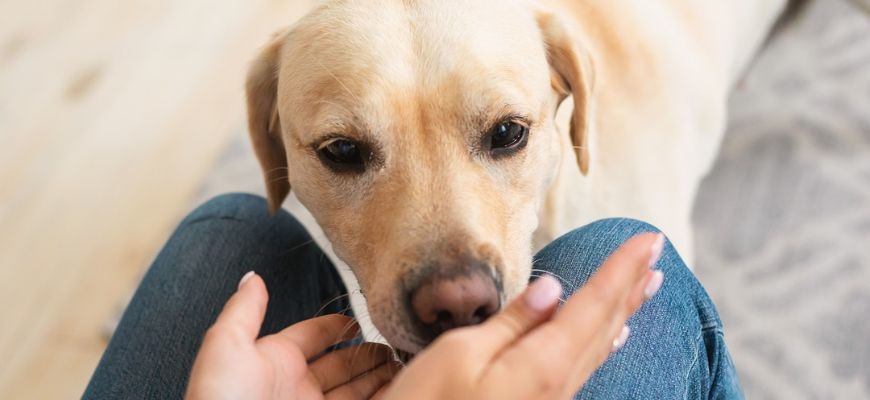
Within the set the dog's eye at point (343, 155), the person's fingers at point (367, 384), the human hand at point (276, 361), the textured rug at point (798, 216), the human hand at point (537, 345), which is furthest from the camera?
the textured rug at point (798, 216)

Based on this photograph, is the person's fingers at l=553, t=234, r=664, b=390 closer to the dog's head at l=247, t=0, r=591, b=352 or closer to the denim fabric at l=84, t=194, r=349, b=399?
the dog's head at l=247, t=0, r=591, b=352

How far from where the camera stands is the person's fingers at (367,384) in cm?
117

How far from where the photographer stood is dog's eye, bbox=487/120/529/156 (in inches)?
Result: 50.8

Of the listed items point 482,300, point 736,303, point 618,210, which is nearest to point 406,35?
point 482,300

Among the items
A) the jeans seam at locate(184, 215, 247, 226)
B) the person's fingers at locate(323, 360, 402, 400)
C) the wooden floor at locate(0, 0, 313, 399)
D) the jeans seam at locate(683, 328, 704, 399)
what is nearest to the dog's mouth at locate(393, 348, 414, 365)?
the person's fingers at locate(323, 360, 402, 400)

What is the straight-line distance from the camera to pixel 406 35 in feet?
4.21

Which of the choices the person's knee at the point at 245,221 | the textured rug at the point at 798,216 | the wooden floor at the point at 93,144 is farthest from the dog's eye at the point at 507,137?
the wooden floor at the point at 93,144

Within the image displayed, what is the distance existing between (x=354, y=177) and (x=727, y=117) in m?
1.83

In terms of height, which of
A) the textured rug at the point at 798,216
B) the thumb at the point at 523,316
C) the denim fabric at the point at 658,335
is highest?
the thumb at the point at 523,316

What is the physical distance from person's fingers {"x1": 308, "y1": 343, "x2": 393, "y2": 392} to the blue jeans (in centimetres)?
24

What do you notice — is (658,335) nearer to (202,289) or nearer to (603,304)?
(603,304)

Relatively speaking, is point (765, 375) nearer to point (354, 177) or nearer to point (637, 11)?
point (637, 11)

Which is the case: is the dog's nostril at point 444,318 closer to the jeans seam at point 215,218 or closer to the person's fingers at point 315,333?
the person's fingers at point 315,333

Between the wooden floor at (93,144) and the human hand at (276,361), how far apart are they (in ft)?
4.83
